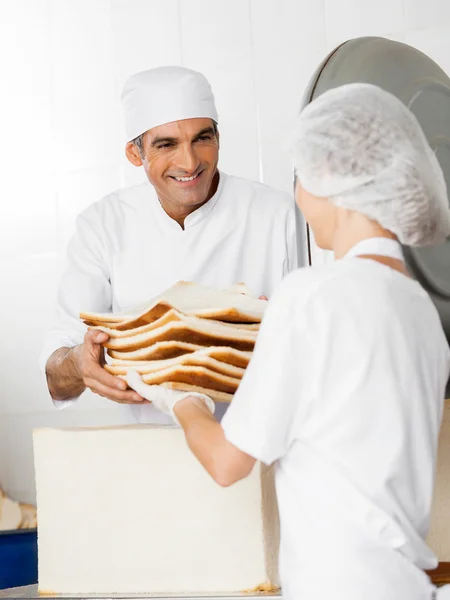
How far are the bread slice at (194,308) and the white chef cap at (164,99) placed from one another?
0.60 meters

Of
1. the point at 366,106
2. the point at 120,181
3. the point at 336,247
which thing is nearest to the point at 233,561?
the point at 336,247

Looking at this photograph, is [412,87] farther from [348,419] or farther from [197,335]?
[348,419]

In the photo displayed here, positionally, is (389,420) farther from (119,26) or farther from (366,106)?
(119,26)

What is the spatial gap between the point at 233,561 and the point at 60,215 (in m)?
1.82

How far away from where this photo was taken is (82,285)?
6.58 ft

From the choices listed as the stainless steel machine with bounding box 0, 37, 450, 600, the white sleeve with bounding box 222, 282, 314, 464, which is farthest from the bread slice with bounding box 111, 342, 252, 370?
the stainless steel machine with bounding box 0, 37, 450, 600

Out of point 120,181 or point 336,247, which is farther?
point 120,181

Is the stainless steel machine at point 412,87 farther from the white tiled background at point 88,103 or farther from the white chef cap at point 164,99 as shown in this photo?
the white tiled background at point 88,103

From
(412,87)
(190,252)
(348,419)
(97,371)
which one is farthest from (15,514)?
(348,419)

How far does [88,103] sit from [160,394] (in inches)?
69.5

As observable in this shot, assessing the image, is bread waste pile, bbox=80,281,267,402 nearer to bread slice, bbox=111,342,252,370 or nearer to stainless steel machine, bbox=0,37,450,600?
bread slice, bbox=111,342,252,370

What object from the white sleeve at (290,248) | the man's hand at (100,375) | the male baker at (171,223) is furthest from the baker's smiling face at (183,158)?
the man's hand at (100,375)

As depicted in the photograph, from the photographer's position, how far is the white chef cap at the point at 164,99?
193 centimetres

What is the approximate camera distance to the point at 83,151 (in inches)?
112
